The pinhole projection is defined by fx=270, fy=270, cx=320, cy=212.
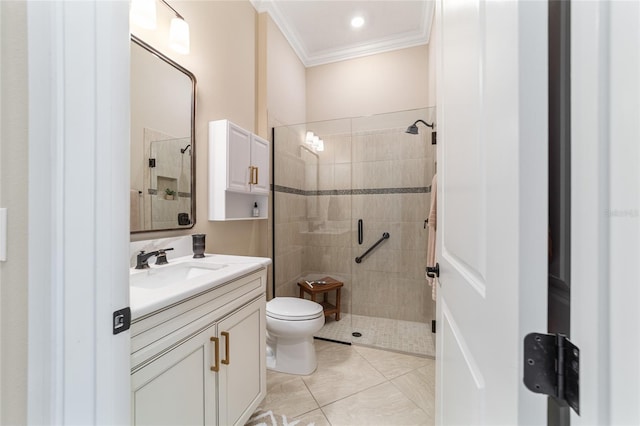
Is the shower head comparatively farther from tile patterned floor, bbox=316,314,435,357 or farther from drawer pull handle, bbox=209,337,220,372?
drawer pull handle, bbox=209,337,220,372

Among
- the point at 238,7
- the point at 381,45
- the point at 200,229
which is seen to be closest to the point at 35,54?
the point at 200,229

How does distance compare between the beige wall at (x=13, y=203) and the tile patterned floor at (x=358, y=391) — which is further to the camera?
the tile patterned floor at (x=358, y=391)

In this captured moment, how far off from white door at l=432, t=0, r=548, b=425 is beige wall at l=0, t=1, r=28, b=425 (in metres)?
0.89

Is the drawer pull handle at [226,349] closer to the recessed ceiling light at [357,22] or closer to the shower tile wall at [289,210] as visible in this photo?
the shower tile wall at [289,210]

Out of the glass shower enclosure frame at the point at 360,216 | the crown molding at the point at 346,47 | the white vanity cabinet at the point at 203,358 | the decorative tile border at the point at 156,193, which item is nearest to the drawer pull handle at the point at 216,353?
the white vanity cabinet at the point at 203,358

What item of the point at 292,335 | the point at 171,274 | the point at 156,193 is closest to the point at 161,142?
the point at 156,193

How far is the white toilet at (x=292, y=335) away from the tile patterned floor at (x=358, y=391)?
64mm

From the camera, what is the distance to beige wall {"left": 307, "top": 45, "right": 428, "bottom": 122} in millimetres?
2873

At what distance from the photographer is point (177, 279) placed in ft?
4.47

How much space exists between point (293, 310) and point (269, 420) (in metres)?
0.62

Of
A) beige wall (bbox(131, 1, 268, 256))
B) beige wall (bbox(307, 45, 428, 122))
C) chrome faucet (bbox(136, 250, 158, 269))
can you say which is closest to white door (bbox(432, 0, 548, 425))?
chrome faucet (bbox(136, 250, 158, 269))

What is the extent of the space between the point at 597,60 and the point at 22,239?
95 cm

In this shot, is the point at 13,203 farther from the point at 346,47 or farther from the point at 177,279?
the point at 346,47

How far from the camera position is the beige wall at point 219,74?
161 centimetres
